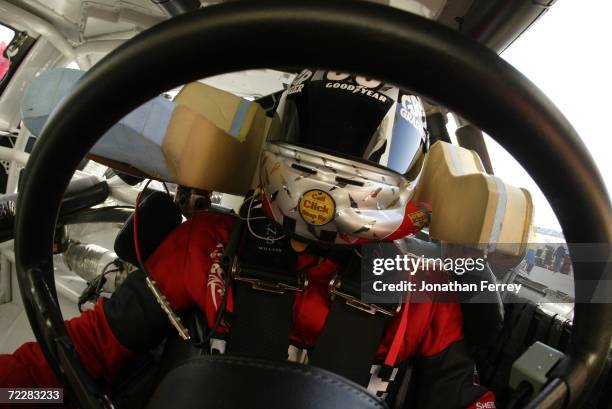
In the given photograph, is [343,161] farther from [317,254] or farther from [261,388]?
[261,388]

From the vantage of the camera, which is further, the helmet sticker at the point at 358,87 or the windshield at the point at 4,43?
the windshield at the point at 4,43

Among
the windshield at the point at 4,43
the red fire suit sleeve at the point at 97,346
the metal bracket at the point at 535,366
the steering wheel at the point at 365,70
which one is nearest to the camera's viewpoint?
the steering wheel at the point at 365,70

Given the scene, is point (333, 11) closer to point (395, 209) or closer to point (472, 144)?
point (395, 209)

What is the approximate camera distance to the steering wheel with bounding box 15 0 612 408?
0.14m

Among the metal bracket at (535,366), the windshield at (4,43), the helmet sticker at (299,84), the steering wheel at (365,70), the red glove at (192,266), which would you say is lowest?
the red glove at (192,266)

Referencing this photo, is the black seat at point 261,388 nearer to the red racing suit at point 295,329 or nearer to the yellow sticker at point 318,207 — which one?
the yellow sticker at point 318,207

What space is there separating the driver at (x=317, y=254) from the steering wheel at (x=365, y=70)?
506mm

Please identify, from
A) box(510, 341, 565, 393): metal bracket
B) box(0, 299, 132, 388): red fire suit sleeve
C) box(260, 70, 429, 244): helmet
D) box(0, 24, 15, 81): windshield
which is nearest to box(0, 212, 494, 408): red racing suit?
box(0, 299, 132, 388): red fire suit sleeve

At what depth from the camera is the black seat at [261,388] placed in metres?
0.20

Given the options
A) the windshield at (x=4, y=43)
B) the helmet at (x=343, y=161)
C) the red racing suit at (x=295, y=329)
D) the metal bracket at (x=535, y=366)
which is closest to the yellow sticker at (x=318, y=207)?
the helmet at (x=343, y=161)

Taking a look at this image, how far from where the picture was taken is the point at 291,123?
812mm

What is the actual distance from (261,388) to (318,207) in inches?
19.2

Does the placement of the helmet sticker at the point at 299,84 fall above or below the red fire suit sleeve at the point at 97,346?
above

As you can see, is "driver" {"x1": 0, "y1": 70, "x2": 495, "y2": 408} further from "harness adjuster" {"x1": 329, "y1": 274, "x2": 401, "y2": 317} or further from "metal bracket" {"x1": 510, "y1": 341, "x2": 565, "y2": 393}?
"metal bracket" {"x1": 510, "y1": 341, "x2": 565, "y2": 393}
